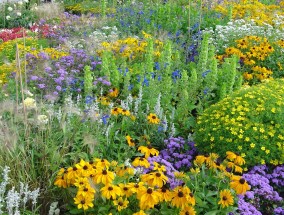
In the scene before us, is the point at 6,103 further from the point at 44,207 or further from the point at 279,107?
the point at 279,107

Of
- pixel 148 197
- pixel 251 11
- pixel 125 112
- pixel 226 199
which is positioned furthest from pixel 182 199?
pixel 251 11

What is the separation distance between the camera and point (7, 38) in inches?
371

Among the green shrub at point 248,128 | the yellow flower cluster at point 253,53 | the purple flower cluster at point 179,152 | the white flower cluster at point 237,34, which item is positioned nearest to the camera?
the green shrub at point 248,128

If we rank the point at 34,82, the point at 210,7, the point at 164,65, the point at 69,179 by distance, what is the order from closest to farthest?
the point at 69,179 → the point at 34,82 → the point at 164,65 → the point at 210,7

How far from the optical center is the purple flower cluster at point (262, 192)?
3779 mm

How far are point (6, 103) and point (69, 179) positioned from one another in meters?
1.35

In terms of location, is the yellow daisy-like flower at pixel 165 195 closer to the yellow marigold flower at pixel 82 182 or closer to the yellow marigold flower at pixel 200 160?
the yellow marigold flower at pixel 82 182

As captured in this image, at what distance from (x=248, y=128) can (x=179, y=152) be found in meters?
0.78

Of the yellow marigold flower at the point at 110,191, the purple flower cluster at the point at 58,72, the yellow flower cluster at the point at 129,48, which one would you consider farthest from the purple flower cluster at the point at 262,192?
the yellow flower cluster at the point at 129,48

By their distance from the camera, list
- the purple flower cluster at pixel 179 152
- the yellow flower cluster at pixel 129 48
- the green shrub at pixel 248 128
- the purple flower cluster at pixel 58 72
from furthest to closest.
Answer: the yellow flower cluster at pixel 129 48 → the purple flower cluster at pixel 58 72 → the purple flower cluster at pixel 179 152 → the green shrub at pixel 248 128

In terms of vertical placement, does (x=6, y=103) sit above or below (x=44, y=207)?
above

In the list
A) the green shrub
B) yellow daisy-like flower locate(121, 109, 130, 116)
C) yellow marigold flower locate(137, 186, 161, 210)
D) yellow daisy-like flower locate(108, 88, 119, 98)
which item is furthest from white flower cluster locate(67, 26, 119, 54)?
yellow marigold flower locate(137, 186, 161, 210)

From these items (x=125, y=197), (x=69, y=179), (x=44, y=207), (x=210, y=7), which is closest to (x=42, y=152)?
(x=44, y=207)

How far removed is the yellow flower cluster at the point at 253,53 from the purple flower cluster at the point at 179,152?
222 cm
